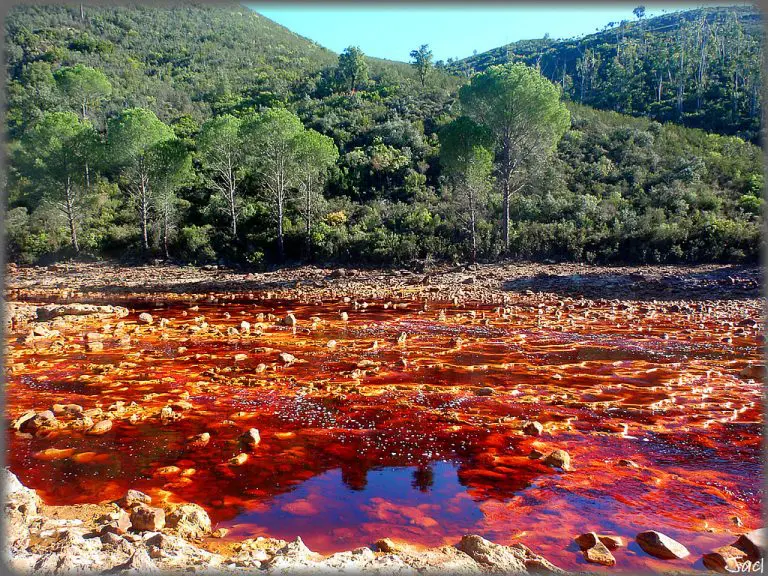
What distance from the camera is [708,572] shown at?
9.61ft

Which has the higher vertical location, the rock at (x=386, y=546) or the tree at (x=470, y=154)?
→ the tree at (x=470, y=154)

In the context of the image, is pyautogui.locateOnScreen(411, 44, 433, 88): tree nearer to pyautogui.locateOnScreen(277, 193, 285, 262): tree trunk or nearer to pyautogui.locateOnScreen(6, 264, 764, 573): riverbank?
pyautogui.locateOnScreen(277, 193, 285, 262): tree trunk

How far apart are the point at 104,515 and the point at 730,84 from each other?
192ft

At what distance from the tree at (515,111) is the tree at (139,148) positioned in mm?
18903

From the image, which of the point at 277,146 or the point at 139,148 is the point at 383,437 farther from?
the point at 139,148

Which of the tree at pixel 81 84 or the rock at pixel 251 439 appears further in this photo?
the tree at pixel 81 84

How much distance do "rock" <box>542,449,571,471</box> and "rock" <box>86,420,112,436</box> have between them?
4.66 metres

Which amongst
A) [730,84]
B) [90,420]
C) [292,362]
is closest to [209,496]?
[90,420]

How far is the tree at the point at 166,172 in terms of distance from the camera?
92.9 feet

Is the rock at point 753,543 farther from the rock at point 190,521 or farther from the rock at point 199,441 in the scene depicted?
the rock at point 199,441

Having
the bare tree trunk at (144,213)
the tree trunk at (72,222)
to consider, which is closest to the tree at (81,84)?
the tree trunk at (72,222)

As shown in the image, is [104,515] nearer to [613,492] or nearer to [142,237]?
[613,492]

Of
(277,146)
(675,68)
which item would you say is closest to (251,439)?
(277,146)

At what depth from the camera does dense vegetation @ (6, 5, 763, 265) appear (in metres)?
23.9
